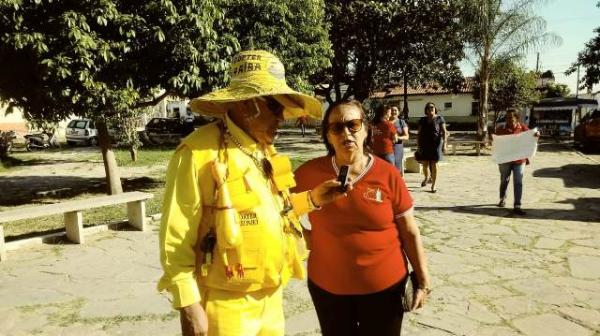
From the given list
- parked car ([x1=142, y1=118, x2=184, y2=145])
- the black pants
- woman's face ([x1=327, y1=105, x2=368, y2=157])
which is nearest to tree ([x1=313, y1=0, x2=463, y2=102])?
parked car ([x1=142, y1=118, x2=184, y2=145])

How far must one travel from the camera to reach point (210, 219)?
189 cm

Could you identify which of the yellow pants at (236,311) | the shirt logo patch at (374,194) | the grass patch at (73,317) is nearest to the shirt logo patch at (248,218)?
the yellow pants at (236,311)

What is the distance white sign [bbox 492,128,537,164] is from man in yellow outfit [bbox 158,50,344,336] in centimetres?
637

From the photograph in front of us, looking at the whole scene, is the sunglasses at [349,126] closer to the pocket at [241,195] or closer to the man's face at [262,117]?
the man's face at [262,117]

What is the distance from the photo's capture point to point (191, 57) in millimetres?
7738

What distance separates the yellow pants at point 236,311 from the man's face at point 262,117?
71 centimetres

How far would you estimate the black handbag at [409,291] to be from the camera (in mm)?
2451

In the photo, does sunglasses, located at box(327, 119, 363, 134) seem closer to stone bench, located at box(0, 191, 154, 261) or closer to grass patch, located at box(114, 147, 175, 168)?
stone bench, located at box(0, 191, 154, 261)

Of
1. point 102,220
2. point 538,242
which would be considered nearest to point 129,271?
point 102,220

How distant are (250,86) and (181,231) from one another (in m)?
0.71

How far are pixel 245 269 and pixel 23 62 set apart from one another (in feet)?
25.4

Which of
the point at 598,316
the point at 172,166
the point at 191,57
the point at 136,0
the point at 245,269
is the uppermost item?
the point at 136,0

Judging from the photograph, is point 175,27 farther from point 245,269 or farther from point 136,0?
point 245,269

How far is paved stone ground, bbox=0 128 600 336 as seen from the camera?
3.93 m
